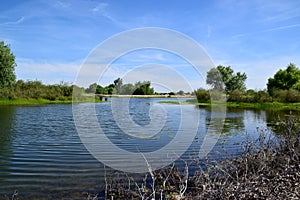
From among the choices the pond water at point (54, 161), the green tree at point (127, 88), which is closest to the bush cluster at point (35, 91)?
the pond water at point (54, 161)

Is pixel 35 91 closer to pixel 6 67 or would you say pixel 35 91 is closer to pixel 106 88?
pixel 6 67

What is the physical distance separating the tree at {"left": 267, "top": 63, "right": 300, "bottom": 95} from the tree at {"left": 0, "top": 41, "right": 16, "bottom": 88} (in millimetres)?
48405

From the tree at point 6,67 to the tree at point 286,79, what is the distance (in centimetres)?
4841

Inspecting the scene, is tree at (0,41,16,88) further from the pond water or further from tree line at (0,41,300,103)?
the pond water

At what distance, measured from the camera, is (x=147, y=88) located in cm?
1794

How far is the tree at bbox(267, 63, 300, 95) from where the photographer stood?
56472 millimetres

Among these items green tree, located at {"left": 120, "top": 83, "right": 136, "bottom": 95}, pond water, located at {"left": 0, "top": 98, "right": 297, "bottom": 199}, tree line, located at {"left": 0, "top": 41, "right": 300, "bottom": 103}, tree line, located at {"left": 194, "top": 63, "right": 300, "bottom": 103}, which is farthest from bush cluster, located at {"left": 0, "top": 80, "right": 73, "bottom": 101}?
green tree, located at {"left": 120, "top": 83, "right": 136, "bottom": 95}

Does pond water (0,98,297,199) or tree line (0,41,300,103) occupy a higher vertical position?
tree line (0,41,300,103)

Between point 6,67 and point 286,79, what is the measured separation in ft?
182

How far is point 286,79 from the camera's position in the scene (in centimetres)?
5881

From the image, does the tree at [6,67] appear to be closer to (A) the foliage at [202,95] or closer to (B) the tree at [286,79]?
(A) the foliage at [202,95]

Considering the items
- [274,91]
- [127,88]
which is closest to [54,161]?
[127,88]

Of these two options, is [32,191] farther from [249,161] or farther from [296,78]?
[296,78]

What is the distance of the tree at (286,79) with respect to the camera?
56472mm
